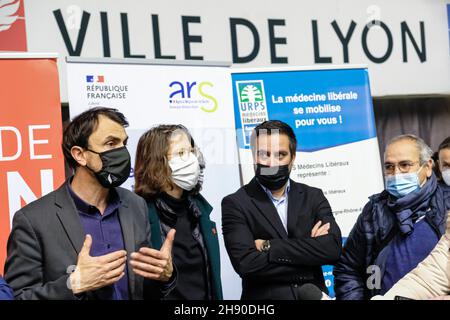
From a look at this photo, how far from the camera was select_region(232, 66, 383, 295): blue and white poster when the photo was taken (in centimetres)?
524

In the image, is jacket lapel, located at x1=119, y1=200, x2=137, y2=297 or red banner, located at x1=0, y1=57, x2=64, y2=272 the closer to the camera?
jacket lapel, located at x1=119, y1=200, x2=137, y2=297

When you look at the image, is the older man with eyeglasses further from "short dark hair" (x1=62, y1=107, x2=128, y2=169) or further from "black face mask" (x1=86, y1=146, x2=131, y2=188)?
"short dark hair" (x1=62, y1=107, x2=128, y2=169)

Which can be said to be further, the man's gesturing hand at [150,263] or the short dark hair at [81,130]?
the short dark hair at [81,130]

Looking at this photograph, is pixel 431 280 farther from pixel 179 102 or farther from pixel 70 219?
pixel 179 102

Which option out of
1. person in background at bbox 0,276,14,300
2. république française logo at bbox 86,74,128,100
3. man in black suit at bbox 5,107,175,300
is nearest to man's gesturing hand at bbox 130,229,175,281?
man in black suit at bbox 5,107,175,300

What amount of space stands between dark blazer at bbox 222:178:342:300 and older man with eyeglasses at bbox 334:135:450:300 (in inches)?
5.0

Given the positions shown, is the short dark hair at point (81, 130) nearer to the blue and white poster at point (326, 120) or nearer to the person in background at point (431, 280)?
the person in background at point (431, 280)

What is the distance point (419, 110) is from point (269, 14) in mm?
1830

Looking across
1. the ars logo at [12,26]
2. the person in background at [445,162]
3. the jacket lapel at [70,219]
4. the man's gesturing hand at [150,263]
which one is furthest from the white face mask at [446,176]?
the ars logo at [12,26]

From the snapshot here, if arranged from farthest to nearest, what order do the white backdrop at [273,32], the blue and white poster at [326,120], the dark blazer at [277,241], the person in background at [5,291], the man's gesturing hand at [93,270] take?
the white backdrop at [273,32], the blue and white poster at [326,120], the dark blazer at [277,241], the man's gesturing hand at [93,270], the person in background at [5,291]

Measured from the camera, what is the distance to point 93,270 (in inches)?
106

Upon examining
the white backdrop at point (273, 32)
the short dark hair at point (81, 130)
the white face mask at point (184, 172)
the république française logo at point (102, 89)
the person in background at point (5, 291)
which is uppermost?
the white backdrop at point (273, 32)

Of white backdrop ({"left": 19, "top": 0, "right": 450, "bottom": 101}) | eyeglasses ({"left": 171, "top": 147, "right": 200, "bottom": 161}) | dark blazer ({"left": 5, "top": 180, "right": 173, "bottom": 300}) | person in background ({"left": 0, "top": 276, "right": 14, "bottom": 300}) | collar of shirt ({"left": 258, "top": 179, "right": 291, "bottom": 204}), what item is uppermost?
white backdrop ({"left": 19, "top": 0, "right": 450, "bottom": 101})

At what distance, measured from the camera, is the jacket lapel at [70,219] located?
114 inches
